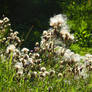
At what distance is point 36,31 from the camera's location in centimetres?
843

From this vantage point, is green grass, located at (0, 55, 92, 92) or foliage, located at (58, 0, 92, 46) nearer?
green grass, located at (0, 55, 92, 92)

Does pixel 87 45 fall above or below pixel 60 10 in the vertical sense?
below

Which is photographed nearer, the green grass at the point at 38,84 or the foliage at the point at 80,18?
the green grass at the point at 38,84

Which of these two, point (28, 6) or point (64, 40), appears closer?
point (64, 40)

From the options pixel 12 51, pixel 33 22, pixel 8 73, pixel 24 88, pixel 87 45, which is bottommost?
pixel 24 88

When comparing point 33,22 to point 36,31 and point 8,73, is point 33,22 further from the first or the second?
point 8,73

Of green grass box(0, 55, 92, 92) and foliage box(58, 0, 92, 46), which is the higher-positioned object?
foliage box(58, 0, 92, 46)

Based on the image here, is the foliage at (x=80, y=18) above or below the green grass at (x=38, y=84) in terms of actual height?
above

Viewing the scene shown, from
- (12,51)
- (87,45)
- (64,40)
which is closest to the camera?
(64,40)

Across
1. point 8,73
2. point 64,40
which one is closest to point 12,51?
point 8,73

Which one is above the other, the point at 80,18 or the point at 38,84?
the point at 80,18

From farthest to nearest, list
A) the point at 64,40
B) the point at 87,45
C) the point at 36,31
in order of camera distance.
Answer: the point at 36,31 → the point at 87,45 → the point at 64,40

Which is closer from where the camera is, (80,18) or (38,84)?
(38,84)

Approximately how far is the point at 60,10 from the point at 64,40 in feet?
19.3
